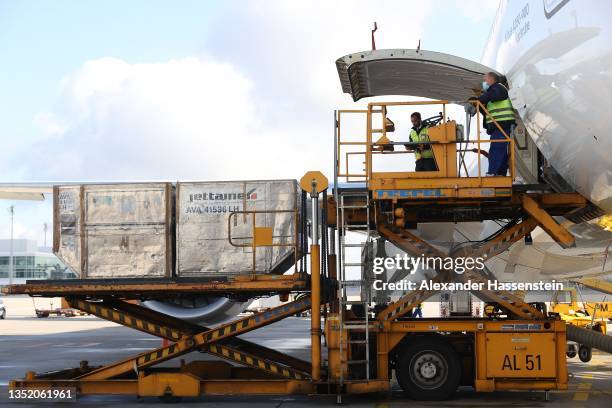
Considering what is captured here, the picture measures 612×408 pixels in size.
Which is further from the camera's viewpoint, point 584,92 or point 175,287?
point 175,287

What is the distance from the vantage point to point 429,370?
31.3 ft

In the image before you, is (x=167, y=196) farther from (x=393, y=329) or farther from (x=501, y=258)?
(x=501, y=258)

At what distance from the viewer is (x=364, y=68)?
973cm

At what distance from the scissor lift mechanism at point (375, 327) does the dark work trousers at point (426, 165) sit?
0.83 ft

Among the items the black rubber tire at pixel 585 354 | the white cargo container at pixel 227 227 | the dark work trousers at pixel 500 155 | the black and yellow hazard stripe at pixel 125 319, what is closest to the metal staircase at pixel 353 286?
the white cargo container at pixel 227 227

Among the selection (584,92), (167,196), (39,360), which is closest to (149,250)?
(167,196)

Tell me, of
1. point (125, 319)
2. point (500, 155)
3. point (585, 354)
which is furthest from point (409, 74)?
point (585, 354)

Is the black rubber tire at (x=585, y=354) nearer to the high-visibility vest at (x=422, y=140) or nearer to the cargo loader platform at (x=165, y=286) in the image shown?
the high-visibility vest at (x=422, y=140)

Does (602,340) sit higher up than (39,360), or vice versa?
(602,340)

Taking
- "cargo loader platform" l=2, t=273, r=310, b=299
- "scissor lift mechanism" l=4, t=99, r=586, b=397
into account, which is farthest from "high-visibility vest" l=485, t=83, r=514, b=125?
"cargo loader platform" l=2, t=273, r=310, b=299

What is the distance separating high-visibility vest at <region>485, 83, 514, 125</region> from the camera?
9.30 metres

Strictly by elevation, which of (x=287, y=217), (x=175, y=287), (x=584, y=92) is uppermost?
(x=584, y=92)

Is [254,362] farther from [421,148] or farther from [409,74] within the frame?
[409,74]

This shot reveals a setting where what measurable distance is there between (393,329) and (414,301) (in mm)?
423
